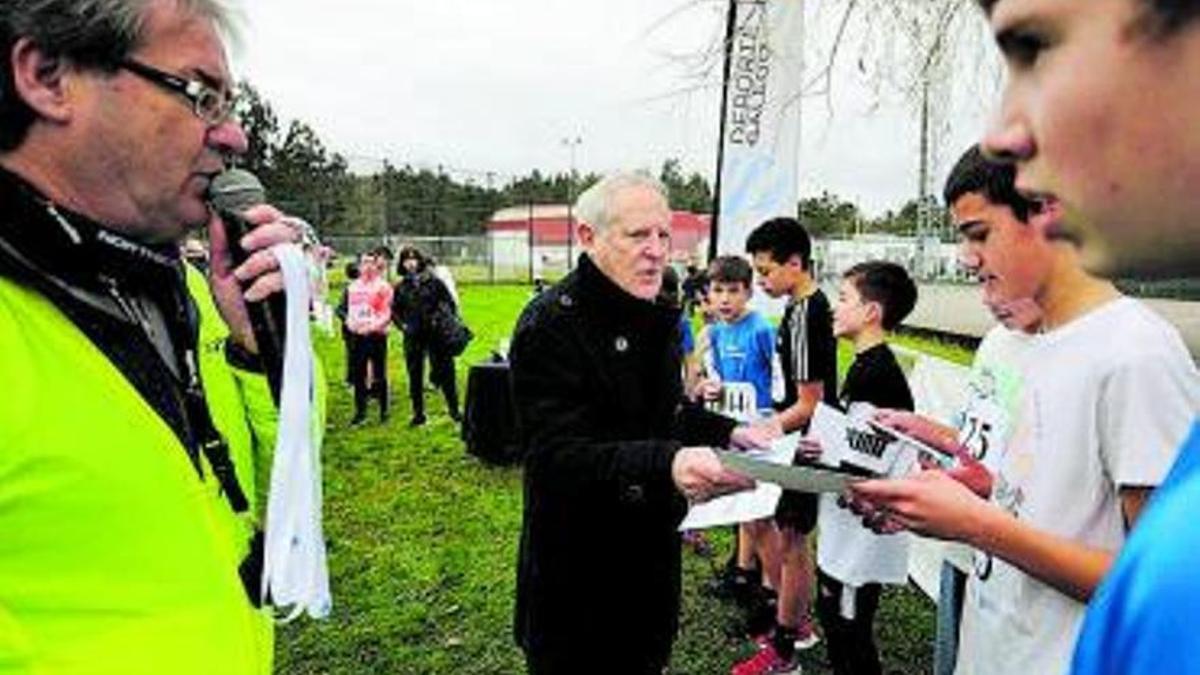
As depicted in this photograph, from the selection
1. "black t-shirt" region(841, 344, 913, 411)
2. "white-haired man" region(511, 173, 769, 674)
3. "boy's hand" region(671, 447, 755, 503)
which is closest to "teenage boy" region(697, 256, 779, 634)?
"black t-shirt" region(841, 344, 913, 411)

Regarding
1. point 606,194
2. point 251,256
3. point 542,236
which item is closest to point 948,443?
point 606,194

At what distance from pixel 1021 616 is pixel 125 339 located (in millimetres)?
1801

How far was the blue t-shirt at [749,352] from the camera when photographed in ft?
20.4

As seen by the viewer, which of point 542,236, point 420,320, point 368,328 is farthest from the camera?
point 542,236

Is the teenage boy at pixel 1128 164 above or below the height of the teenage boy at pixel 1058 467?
above

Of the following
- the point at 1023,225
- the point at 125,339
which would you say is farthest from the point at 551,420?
the point at 125,339

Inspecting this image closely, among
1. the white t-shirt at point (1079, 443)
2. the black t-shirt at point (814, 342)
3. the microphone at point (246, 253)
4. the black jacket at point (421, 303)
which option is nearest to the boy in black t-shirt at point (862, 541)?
the black t-shirt at point (814, 342)

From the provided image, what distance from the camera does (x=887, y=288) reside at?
447 centimetres

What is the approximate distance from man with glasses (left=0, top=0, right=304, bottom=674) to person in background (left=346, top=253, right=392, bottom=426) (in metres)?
10.6

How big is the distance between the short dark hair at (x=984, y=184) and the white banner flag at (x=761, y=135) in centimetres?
420

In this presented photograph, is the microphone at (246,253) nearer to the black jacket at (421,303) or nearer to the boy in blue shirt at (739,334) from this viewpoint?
the boy in blue shirt at (739,334)

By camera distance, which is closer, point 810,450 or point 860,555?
point 810,450

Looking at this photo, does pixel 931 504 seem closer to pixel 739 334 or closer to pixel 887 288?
pixel 887 288

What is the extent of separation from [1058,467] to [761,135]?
222 inches
